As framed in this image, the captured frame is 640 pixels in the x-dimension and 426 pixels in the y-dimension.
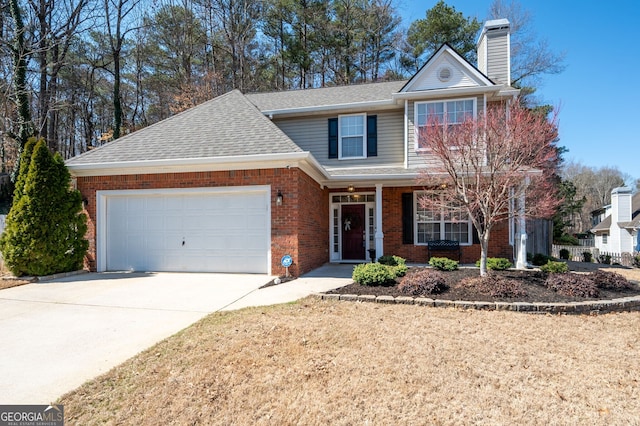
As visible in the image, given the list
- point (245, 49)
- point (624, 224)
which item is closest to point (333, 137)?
point (245, 49)

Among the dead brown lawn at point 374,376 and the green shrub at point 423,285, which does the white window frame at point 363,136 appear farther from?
the dead brown lawn at point 374,376

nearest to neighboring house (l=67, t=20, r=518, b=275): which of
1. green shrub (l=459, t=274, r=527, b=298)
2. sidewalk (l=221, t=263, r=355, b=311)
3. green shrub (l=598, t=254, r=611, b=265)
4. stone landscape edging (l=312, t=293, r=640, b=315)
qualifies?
sidewalk (l=221, t=263, r=355, b=311)

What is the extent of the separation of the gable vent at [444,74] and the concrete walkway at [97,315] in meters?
6.93

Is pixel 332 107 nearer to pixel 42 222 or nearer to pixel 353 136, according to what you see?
pixel 353 136

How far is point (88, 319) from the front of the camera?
16.3 feet

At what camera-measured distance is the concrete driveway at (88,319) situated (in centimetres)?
328

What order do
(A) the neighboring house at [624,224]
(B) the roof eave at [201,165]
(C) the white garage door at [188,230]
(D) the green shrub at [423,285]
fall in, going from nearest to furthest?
(D) the green shrub at [423,285] < (B) the roof eave at [201,165] < (C) the white garage door at [188,230] < (A) the neighboring house at [624,224]

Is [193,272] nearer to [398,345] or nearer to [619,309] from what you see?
[398,345]

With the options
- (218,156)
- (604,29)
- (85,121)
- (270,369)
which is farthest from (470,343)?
(85,121)

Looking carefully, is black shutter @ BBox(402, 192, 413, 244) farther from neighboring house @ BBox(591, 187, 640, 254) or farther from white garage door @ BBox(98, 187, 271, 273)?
neighboring house @ BBox(591, 187, 640, 254)

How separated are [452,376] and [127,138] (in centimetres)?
1066

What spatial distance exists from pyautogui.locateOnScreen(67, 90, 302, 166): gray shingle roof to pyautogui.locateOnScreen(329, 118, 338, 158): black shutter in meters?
2.64

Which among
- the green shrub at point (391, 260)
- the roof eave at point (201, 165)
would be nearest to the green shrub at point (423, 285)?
the green shrub at point (391, 260)

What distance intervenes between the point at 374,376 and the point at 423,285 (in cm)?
322
